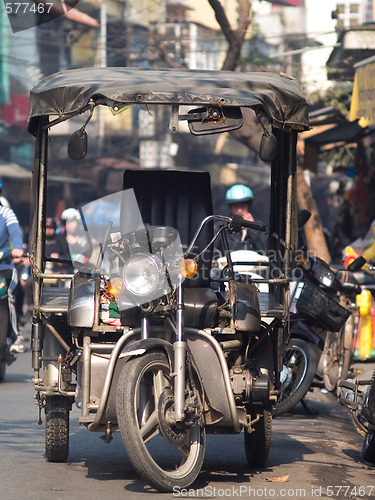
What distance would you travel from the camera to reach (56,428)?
5.86 meters

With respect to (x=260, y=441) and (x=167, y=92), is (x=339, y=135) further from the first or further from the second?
(x=167, y=92)

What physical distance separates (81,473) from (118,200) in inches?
67.8

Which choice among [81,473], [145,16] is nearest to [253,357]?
[81,473]

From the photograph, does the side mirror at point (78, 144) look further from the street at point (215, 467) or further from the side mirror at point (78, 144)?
the street at point (215, 467)

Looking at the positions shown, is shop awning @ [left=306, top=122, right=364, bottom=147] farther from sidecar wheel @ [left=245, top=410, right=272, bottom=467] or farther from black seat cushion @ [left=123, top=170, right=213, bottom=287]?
sidecar wheel @ [left=245, top=410, right=272, bottom=467]

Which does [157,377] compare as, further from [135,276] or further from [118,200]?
[118,200]

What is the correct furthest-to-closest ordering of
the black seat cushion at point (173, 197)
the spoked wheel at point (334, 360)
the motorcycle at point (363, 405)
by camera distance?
the spoked wheel at point (334, 360), the black seat cushion at point (173, 197), the motorcycle at point (363, 405)

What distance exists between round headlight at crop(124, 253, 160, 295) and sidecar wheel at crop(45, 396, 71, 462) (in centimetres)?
105

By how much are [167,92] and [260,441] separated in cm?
213

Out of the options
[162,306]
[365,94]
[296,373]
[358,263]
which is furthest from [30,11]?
[162,306]

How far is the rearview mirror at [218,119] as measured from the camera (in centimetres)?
548

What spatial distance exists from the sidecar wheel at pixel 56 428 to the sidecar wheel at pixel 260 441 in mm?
1095

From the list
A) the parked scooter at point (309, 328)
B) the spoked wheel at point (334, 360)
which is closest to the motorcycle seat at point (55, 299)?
the parked scooter at point (309, 328)

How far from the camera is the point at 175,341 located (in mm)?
5156
